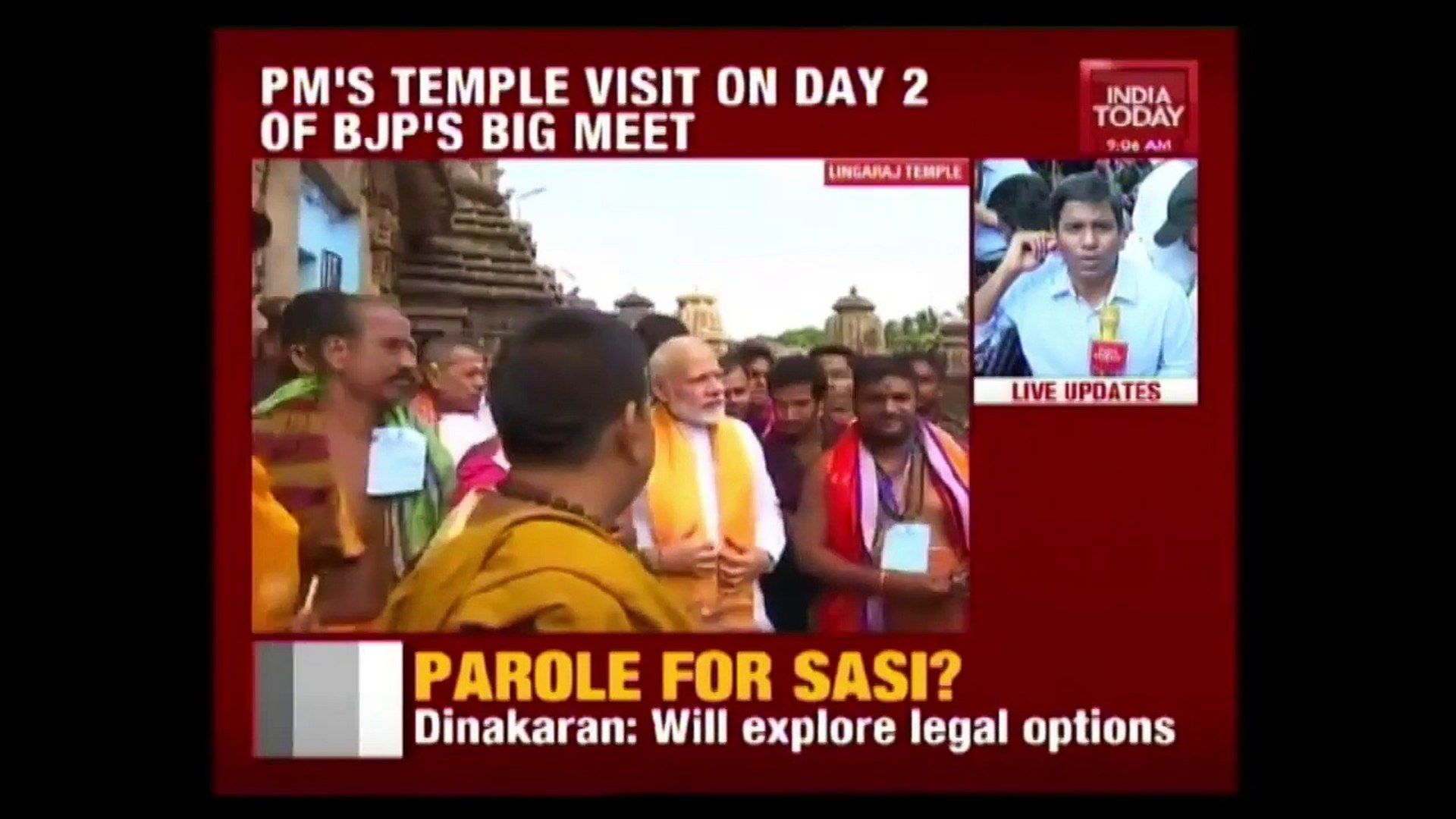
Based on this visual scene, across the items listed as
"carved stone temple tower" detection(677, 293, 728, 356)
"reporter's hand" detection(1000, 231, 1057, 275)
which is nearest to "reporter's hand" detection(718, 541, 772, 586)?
"carved stone temple tower" detection(677, 293, 728, 356)

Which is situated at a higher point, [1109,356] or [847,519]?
[1109,356]

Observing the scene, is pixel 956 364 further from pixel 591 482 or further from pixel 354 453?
pixel 354 453

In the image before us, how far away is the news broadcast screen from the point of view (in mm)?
5660

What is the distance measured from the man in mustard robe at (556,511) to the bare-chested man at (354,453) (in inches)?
4.0

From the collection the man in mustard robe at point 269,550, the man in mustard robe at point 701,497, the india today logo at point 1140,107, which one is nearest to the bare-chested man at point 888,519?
the man in mustard robe at point 701,497

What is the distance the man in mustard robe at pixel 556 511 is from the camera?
5656 mm

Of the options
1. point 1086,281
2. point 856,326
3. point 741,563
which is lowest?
point 741,563

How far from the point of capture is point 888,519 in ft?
18.7

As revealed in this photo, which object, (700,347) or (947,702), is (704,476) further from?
(947,702)

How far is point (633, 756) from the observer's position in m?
5.71

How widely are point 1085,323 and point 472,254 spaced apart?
1.66 meters

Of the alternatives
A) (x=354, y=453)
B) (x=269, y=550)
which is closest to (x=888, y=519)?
(x=354, y=453)

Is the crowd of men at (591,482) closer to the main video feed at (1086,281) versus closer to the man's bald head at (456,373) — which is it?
the man's bald head at (456,373)

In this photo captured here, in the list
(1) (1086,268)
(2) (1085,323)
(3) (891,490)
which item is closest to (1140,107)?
(1) (1086,268)
